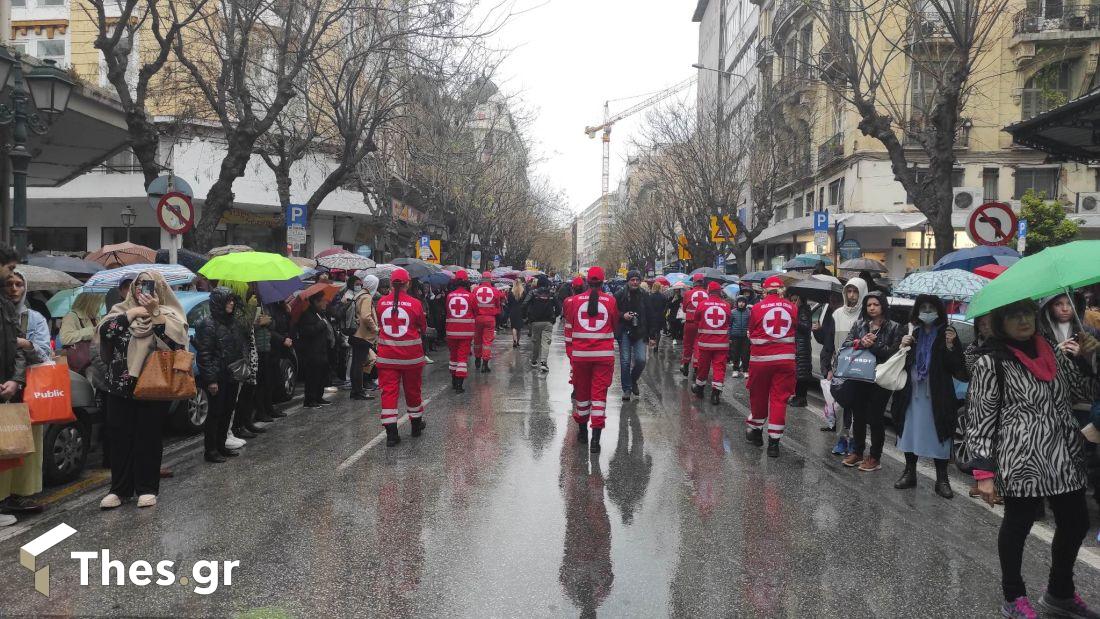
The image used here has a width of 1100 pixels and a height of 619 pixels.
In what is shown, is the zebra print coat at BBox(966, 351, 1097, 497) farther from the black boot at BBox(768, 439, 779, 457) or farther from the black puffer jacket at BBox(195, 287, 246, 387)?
the black puffer jacket at BBox(195, 287, 246, 387)

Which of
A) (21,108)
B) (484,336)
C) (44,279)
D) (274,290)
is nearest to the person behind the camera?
(44,279)

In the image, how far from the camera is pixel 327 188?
64.8ft

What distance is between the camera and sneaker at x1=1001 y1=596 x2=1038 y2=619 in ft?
13.8

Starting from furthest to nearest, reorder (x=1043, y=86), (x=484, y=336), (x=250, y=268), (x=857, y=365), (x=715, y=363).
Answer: (x=1043, y=86)
(x=484, y=336)
(x=715, y=363)
(x=250, y=268)
(x=857, y=365)

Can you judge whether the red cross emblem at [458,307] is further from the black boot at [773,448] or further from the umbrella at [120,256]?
the black boot at [773,448]

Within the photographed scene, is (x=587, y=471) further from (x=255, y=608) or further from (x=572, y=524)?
(x=255, y=608)

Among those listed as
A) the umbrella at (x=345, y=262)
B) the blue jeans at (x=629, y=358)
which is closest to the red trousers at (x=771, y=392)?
the blue jeans at (x=629, y=358)

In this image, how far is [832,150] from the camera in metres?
33.0

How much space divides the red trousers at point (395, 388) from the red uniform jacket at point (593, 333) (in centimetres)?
175

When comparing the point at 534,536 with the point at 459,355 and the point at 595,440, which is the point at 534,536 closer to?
the point at 595,440

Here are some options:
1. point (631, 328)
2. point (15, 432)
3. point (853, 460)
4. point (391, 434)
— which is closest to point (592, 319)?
point (391, 434)

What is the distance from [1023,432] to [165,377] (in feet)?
19.1

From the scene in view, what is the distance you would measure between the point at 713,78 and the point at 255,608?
2472 inches

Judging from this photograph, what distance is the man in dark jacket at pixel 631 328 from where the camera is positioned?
480 inches
